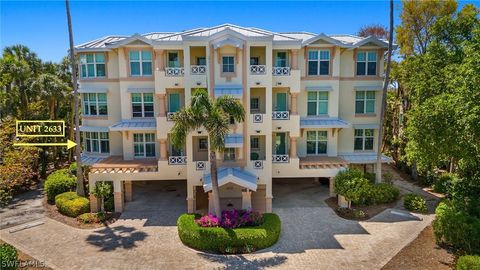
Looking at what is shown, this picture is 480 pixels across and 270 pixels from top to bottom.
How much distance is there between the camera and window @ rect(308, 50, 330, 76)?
2470cm

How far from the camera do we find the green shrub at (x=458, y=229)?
15.4 meters

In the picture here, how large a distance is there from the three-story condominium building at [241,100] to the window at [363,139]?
87mm

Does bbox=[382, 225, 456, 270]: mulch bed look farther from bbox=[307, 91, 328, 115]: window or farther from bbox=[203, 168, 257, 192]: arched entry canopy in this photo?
bbox=[307, 91, 328, 115]: window

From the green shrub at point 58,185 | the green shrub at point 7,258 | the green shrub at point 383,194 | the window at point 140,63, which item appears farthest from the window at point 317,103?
the green shrub at point 7,258

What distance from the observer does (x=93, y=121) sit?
26.1 m

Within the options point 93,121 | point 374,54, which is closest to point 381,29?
point 374,54

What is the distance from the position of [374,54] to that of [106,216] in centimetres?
2438

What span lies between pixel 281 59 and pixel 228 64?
484cm

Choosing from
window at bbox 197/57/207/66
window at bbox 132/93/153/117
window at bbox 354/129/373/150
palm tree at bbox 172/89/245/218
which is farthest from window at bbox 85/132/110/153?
window at bbox 354/129/373/150

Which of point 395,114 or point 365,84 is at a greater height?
point 365,84

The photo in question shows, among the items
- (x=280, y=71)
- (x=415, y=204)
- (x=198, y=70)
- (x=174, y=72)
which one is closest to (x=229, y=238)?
(x=198, y=70)

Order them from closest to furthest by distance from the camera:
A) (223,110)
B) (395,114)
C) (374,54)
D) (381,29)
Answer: (223,110), (374,54), (395,114), (381,29)

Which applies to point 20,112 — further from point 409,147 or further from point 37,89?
point 409,147

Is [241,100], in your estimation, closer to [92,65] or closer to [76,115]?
[76,115]
